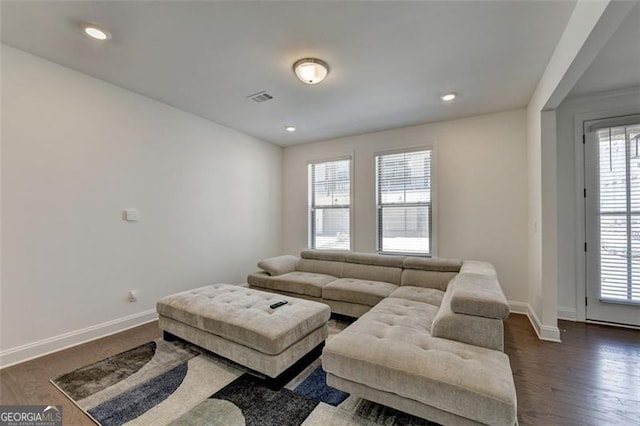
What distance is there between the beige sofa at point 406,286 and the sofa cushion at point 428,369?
0.15m

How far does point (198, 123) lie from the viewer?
3891 millimetres

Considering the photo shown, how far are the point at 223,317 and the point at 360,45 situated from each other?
2538 mm

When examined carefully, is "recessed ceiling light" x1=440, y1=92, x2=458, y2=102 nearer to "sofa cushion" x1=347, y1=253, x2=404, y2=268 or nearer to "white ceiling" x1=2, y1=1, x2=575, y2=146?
"white ceiling" x1=2, y1=1, x2=575, y2=146

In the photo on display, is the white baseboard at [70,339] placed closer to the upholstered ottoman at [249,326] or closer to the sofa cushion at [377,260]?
the upholstered ottoman at [249,326]

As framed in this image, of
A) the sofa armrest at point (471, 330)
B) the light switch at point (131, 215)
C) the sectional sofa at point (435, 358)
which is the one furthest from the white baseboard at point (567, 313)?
the light switch at point (131, 215)

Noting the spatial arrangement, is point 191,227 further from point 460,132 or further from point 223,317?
point 460,132

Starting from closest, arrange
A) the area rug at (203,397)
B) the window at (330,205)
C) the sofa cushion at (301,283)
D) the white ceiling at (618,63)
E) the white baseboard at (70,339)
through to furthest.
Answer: the area rug at (203,397)
the white ceiling at (618,63)
the white baseboard at (70,339)
the sofa cushion at (301,283)
the window at (330,205)

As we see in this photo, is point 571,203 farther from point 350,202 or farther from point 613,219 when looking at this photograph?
point 350,202

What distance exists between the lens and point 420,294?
2912mm

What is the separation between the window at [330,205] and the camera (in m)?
4.93

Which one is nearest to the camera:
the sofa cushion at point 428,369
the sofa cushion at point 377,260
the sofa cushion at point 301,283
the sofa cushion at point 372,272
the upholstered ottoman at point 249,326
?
the sofa cushion at point 428,369

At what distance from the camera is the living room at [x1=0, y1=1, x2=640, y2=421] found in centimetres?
205

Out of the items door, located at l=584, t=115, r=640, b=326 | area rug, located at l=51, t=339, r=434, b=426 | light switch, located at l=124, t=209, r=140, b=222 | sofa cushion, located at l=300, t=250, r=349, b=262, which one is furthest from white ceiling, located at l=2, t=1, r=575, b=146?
area rug, located at l=51, t=339, r=434, b=426

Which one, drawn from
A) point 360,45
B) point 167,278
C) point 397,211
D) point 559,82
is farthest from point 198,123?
point 559,82
